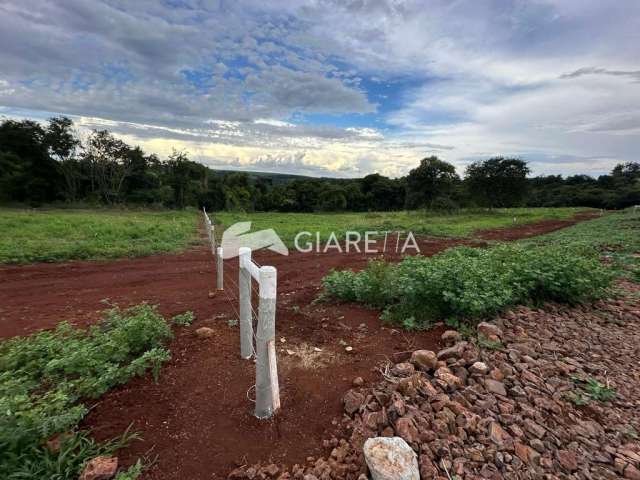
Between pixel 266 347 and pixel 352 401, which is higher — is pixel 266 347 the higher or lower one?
the higher one

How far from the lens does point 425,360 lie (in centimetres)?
301

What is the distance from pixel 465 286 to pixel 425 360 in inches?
53.3

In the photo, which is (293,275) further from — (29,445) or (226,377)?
(29,445)

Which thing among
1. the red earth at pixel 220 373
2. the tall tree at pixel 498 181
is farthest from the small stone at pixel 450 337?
the tall tree at pixel 498 181

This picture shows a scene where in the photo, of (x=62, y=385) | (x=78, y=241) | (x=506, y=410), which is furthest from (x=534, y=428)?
(x=78, y=241)

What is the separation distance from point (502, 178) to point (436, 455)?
34.3 metres

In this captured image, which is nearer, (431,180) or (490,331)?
(490,331)

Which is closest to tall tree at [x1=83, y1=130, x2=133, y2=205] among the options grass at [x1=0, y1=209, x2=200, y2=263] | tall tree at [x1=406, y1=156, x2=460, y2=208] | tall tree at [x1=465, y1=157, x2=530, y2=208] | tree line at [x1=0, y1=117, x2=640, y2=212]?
tree line at [x1=0, y1=117, x2=640, y2=212]

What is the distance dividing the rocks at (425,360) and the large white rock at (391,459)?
104 centimetres

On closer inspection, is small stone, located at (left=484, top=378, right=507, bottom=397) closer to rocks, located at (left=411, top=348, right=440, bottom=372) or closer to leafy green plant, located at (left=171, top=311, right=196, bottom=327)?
rocks, located at (left=411, top=348, right=440, bottom=372)

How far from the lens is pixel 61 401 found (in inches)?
88.4

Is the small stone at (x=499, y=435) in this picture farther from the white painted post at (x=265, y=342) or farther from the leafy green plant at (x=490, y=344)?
the white painted post at (x=265, y=342)

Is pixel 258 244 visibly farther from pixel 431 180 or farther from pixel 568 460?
pixel 431 180

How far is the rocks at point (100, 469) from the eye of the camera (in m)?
1.91
